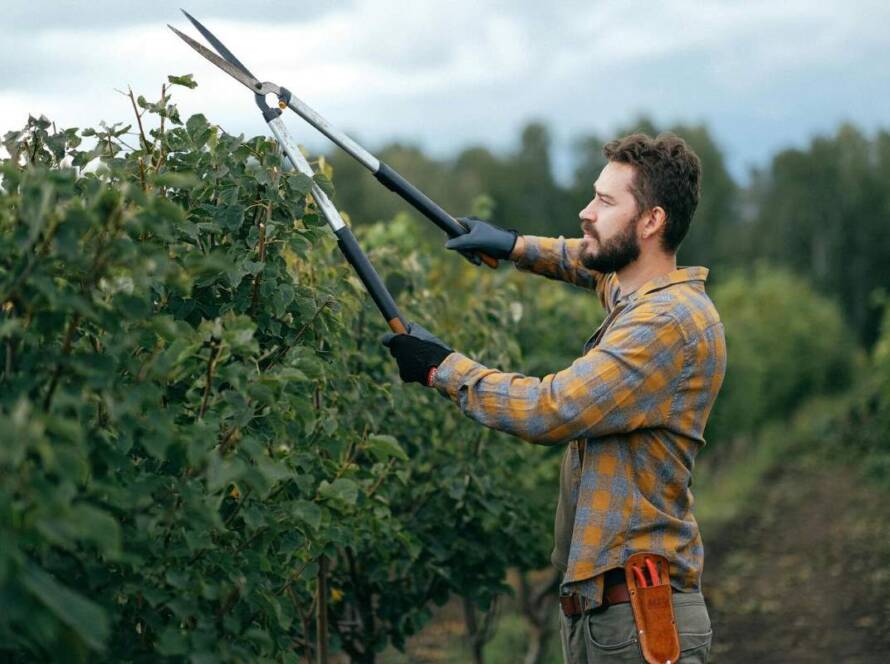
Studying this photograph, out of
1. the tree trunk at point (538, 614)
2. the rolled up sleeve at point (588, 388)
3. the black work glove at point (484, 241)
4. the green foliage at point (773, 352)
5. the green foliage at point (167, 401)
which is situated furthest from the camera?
the green foliage at point (773, 352)

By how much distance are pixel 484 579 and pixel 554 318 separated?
3092mm

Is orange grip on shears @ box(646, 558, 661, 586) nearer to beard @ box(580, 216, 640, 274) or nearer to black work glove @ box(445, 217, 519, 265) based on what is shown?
beard @ box(580, 216, 640, 274)

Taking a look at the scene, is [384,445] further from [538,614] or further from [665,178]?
[538,614]

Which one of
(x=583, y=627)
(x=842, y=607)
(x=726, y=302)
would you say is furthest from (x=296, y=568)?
(x=726, y=302)

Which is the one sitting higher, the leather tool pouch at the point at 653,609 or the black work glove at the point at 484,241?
the black work glove at the point at 484,241

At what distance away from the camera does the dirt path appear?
8609mm

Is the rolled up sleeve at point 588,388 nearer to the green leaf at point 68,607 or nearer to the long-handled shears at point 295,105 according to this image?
the long-handled shears at point 295,105

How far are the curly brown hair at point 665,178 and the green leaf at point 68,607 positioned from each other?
2.10 m

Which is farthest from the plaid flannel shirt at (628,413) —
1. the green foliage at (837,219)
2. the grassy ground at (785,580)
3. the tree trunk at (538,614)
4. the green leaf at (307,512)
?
the green foliage at (837,219)

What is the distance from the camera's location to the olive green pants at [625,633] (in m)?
3.18

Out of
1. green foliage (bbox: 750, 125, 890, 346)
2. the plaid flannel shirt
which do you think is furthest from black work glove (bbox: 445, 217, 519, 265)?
green foliage (bbox: 750, 125, 890, 346)

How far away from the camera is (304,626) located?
4.39 metres

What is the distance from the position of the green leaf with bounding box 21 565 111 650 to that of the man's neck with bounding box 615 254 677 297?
2.05 m

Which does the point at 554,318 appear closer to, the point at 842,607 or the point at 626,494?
the point at 842,607
